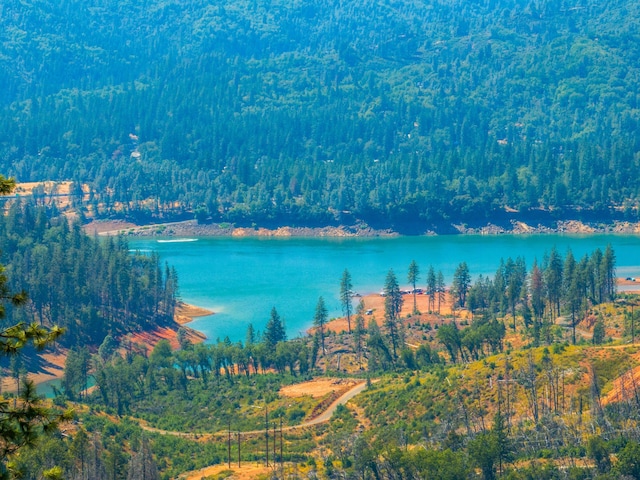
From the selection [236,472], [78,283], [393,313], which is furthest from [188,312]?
[236,472]

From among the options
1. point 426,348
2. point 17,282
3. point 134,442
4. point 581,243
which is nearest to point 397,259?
point 581,243

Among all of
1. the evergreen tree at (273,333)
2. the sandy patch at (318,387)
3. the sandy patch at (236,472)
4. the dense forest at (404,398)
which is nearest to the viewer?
the dense forest at (404,398)

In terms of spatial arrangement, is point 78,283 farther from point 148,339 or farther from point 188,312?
point 188,312

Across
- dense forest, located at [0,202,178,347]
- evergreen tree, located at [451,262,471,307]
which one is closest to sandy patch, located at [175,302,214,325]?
dense forest, located at [0,202,178,347]

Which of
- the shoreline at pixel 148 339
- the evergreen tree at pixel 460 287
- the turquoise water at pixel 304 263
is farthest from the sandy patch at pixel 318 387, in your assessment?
the evergreen tree at pixel 460 287

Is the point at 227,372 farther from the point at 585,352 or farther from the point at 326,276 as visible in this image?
the point at 326,276

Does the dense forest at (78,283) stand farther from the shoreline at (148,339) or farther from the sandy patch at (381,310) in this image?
the sandy patch at (381,310)

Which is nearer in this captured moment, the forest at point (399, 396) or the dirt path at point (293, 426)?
the forest at point (399, 396)

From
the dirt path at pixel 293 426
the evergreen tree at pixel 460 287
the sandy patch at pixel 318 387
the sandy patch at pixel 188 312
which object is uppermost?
the evergreen tree at pixel 460 287
